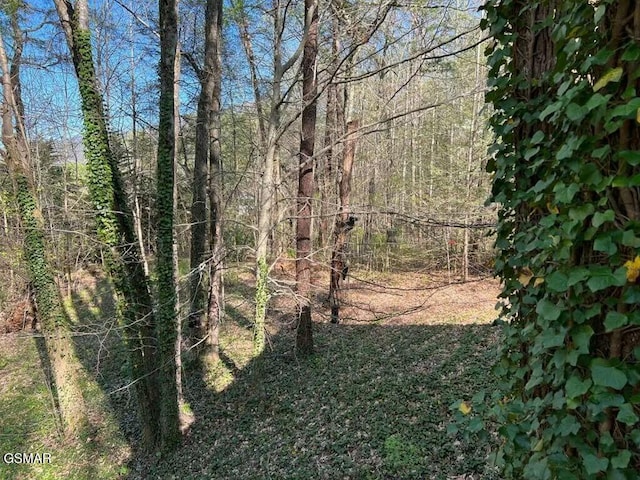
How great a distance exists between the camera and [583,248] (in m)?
1.17

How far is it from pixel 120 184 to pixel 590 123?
5578 mm

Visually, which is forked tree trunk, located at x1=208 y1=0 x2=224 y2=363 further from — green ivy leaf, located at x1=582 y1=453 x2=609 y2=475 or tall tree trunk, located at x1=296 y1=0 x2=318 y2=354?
green ivy leaf, located at x1=582 y1=453 x2=609 y2=475

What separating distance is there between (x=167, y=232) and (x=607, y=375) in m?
5.06

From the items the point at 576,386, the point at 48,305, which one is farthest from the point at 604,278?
the point at 48,305

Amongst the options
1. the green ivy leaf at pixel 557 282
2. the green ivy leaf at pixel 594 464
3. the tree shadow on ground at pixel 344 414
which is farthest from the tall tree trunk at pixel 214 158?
the green ivy leaf at pixel 594 464

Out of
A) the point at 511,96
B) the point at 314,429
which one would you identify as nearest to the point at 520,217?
the point at 511,96

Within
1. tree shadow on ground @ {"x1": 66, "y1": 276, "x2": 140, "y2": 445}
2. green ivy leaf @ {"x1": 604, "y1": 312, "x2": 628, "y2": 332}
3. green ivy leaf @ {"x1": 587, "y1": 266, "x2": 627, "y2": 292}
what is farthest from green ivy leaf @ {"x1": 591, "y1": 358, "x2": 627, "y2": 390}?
tree shadow on ground @ {"x1": 66, "y1": 276, "x2": 140, "y2": 445}

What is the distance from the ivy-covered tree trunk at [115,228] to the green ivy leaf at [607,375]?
15.7 ft

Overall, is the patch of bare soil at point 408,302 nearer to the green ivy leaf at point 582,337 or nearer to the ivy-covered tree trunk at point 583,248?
the ivy-covered tree trunk at point 583,248

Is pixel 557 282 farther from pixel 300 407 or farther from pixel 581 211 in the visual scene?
pixel 300 407

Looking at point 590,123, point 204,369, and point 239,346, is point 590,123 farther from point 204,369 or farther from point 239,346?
point 239,346

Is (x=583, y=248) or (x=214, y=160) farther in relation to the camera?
(x=214, y=160)

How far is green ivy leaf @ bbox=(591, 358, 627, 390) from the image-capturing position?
40.8 inches

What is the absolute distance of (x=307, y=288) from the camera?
709cm
